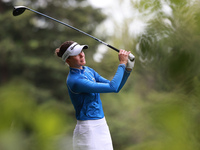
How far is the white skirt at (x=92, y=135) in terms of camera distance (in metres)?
1.99

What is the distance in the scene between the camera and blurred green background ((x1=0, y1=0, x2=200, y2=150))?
277cm

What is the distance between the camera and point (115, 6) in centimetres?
743

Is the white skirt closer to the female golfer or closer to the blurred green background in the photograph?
the female golfer

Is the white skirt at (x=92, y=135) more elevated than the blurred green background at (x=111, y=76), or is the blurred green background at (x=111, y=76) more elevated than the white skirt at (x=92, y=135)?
the blurred green background at (x=111, y=76)

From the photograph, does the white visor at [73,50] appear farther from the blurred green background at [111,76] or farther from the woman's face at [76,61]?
the blurred green background at [111,76]

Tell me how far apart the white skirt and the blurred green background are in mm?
679

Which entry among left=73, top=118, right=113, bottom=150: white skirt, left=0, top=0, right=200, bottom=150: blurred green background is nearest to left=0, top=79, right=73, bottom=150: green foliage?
left=0, top=0, right=200, bottom=150: blurred green background

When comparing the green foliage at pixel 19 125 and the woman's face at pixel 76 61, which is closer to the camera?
the woman's face at pixel 76 61

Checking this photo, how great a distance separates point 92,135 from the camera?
6.52 ft

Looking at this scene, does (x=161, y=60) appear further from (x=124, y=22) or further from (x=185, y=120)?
(x=124, y=22)

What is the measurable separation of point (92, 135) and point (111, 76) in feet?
15.4

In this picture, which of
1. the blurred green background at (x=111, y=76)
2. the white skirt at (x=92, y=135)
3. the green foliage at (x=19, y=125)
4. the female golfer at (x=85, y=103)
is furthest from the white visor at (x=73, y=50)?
the green foliage at (x=19, y=125)

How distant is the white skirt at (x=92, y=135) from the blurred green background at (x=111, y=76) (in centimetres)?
68

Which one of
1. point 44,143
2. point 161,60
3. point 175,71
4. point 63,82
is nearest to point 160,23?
point 161,60
